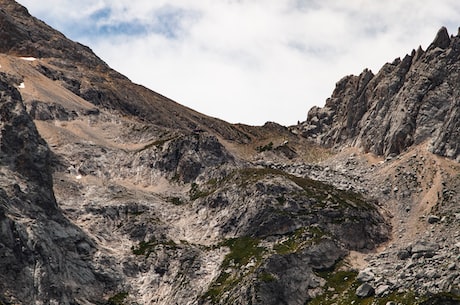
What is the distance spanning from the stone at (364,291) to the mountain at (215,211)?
0.85 feet

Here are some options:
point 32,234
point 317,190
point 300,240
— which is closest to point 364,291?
point 300,240

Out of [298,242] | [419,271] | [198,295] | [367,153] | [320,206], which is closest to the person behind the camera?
[419,271]

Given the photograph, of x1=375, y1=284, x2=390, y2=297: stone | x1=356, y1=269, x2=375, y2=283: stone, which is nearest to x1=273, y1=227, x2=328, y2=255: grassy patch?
x1=356, y1=269, x2=375, y2=283: stone

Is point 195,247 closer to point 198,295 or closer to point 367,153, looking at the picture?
point 198,295

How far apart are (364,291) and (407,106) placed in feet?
190

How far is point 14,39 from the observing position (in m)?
168

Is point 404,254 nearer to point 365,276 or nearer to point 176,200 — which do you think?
point 365,276

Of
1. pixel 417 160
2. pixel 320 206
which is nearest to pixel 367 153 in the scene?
pixel 417 160

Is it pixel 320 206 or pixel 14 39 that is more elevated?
pixel 14 39

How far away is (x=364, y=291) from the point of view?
80.1 meters

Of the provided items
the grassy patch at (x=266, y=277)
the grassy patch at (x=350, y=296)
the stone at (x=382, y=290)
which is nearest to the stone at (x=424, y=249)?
the grassy patch at (x=350, y=296)

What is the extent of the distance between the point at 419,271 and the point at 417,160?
3802cm

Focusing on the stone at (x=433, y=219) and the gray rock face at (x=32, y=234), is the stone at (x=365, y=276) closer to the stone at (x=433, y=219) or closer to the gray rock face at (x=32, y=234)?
the stone at (x=433, y=219)

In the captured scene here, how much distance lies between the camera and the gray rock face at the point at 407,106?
120m
